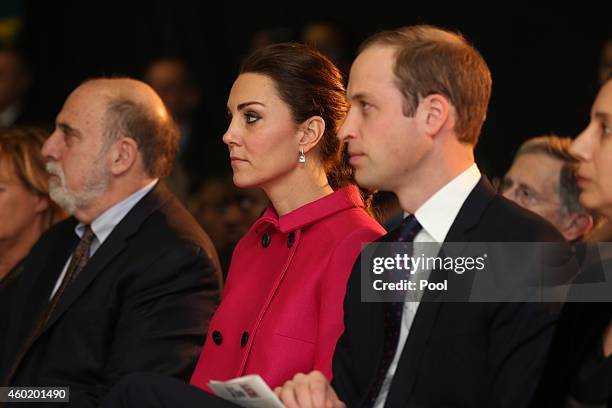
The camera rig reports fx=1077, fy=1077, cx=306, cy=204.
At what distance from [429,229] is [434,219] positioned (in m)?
0.03

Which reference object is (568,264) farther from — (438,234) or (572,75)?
(572,75)

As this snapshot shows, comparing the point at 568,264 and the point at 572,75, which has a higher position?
the point at 572,75

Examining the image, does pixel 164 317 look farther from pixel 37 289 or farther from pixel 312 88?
pixel 312 88

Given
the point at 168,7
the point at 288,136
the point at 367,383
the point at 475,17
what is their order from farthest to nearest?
1. the point at 168,7
2. the point at 475,17
3. the point at 288,136
4. the point at 367,383

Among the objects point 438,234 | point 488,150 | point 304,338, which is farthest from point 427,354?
point 488,150

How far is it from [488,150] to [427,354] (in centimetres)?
298

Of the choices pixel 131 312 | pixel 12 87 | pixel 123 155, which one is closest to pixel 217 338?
pixel 131 312

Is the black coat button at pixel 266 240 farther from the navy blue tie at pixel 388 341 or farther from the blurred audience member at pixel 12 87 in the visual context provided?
the blurred audience member at pixel 12 87

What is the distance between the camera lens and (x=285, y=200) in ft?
10.8

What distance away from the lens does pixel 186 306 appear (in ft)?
11.8

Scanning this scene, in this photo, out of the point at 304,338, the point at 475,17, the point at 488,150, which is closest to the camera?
the point at 304,338

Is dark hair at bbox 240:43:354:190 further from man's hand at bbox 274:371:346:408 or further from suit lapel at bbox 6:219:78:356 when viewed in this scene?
suit lapel at bbox 6:219:78:356

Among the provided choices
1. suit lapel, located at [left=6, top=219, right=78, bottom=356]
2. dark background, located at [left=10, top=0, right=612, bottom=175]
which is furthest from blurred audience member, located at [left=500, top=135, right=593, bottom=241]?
suit lapel, located at [left=6, top=219, right=78, bottom=356]

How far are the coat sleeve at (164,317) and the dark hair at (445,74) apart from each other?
1217 millimetres
